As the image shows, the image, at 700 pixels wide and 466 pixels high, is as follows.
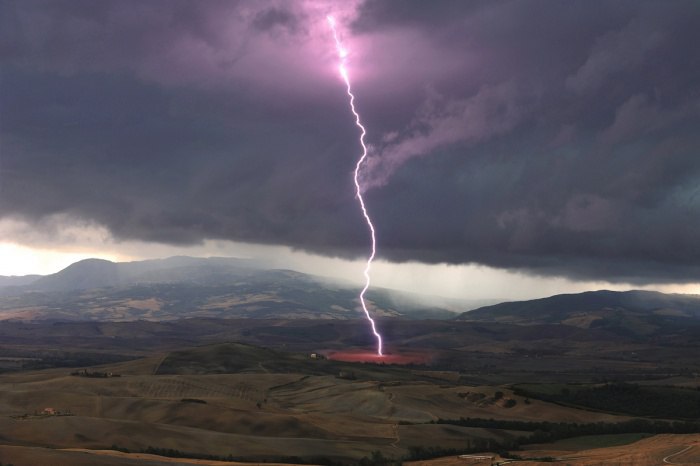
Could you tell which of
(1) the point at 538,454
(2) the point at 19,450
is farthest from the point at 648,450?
(2) the point at 19,450

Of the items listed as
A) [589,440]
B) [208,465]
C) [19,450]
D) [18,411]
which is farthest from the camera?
[18,411]

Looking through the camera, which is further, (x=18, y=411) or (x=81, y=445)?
(x=18, y=411)

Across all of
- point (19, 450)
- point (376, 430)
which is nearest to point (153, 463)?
point (19, 450)

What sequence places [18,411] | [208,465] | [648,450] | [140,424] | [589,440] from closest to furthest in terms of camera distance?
[208,465] → [648,450] → [140,424] → [589,440] → [18,411]

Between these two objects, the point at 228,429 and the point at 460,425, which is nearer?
the point at 228,429

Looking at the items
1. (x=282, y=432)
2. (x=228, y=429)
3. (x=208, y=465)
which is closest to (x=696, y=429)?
(x=282, y=432)

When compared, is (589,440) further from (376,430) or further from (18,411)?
(18,411)

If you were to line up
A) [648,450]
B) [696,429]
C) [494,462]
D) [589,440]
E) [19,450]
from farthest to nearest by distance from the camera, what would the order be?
[696,429], [589,440], [648,450], [494,462], [19,450]

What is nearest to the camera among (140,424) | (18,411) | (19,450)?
(19,450)

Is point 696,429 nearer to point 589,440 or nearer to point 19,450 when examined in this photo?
point 589,440
